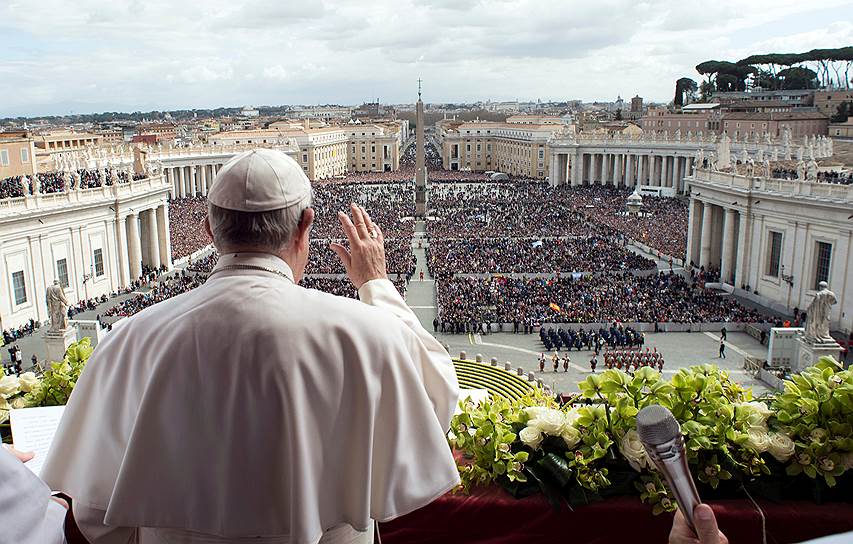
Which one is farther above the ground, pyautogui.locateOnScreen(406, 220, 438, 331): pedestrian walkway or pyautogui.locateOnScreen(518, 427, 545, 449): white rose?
pyautogui.locateOnScreen(518, 427, 545, 449): white rose

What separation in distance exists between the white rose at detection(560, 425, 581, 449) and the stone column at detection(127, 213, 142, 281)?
127 ft

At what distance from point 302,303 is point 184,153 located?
253 ft

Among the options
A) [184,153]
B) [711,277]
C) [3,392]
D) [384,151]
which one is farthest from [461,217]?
[384,151]

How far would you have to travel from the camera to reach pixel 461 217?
5869 cm

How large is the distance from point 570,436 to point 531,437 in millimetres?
253

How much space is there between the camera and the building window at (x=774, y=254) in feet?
111

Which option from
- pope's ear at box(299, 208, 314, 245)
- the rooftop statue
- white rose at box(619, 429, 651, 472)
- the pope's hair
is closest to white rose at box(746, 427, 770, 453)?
white rose at box(619, 429, 651, 472)

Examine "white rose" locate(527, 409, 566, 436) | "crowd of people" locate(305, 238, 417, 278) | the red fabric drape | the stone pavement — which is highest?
"white rose" locate(527, 409, 566, 436)

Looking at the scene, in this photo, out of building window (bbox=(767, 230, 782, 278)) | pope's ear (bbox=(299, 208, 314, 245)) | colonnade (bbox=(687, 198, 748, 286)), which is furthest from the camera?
colonnade (bbox=(687, 198, 748, 286))

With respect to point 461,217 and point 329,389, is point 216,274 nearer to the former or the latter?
point 329,389

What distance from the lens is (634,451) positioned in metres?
4.45

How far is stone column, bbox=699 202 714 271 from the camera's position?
1569 inches

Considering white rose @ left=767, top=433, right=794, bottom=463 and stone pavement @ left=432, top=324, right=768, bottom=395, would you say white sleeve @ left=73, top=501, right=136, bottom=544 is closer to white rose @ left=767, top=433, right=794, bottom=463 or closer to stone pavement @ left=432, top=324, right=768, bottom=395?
white rose @ left=767, top=433, right=794, bottom=463

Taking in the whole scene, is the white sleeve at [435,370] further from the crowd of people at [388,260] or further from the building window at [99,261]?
the building window at [99,261]
